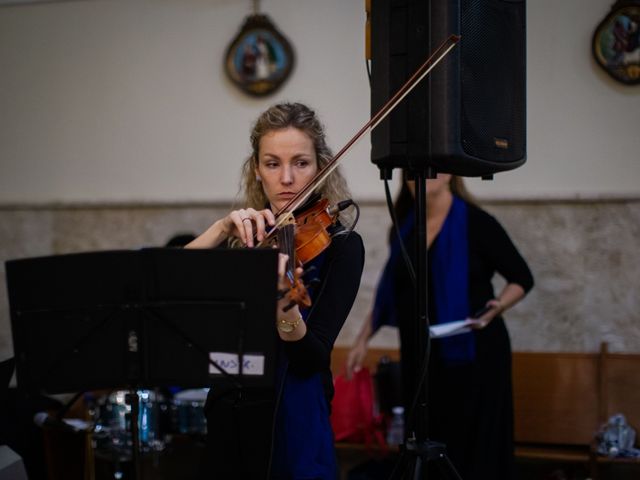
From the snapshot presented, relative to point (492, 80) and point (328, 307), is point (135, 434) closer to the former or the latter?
point (328, 307)

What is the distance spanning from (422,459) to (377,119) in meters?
0.86

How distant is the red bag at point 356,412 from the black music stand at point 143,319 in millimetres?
2510

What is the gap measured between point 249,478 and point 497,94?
1.18 meters

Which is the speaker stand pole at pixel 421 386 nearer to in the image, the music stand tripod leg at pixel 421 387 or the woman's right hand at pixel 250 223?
the music stand tripod leg at pixel 421 387

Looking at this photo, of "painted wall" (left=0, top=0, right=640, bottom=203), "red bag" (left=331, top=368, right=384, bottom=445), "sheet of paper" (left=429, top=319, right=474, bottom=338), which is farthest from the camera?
"painted wall" (left=0, top=0, right=640, bottom=203)

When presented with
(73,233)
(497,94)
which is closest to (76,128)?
(73,233)

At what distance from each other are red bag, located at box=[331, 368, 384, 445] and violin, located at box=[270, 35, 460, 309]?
7.59 feet

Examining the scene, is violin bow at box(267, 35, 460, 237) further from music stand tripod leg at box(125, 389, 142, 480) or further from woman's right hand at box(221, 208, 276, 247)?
music stand tripod leg at box(125, 389, 142, 480)

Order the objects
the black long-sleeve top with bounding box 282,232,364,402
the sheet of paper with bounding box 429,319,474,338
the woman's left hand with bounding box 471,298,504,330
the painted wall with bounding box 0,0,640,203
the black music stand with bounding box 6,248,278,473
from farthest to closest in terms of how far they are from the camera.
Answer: the painted wall with bounding box 0,0,640,203 → the woman's left hand with bounding box 471,298,504,330 → the sheet of paper with bounding box 429,319,474,338 → the black long-sleeve top with bounding box 282,232,364,402 → the black music stand with bounding box 6,248,278,473

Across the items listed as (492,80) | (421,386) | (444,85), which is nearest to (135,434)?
(421,386)

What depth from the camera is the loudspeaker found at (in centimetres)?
223

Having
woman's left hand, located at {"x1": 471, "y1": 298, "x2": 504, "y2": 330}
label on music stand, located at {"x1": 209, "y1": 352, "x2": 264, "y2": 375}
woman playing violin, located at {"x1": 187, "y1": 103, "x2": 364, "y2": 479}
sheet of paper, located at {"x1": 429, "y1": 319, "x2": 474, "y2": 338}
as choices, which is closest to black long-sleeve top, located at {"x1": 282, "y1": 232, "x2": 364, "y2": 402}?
woman playing violin, located at {"x1": 187, "y1": 103, "x2": 364, "y2": 479}

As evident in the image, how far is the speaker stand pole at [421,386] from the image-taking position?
225 centimetres

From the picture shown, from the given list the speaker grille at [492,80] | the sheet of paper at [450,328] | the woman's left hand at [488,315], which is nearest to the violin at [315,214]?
the speaker grille at [492,80]
